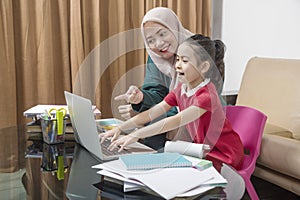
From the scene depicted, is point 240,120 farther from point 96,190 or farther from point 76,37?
point 76,37

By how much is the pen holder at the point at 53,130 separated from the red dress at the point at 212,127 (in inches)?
15.5

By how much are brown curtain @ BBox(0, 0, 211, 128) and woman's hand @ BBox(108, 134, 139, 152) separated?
1207 mm

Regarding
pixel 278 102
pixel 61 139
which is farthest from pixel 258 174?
pixel 61 139

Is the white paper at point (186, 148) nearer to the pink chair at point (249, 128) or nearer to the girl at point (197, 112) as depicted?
the girl at point (197, 112)

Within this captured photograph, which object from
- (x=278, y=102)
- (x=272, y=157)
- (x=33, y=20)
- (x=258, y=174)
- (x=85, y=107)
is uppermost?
(x=33, y=20)

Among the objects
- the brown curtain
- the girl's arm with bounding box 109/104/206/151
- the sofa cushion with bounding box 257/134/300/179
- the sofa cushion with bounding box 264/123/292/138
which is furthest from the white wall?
the girl's arm with bounding box 109/104/206/151

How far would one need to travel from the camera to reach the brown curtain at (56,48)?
7.73ft

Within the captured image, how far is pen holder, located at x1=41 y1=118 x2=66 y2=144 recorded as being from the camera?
1316 mm

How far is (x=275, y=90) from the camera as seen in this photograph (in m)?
2.38

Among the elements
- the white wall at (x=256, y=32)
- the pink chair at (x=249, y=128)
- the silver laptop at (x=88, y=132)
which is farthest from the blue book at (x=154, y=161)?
the white wall at (x=256, y=32)

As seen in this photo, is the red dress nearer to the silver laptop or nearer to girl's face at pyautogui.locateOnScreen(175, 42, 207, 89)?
girl's face at pyautogui.locateOnScreen(175, 42, 207, 89)

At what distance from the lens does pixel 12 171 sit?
3.48 feet

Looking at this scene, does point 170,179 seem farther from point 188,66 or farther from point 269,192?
point 269,192

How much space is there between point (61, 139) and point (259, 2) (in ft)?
7.96
